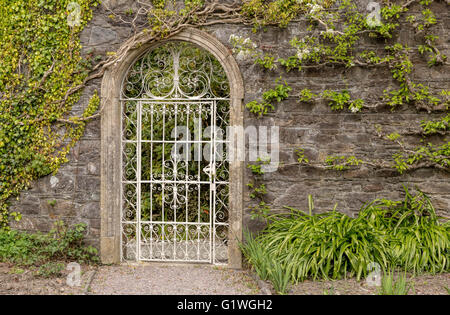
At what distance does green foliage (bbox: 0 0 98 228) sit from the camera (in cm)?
514

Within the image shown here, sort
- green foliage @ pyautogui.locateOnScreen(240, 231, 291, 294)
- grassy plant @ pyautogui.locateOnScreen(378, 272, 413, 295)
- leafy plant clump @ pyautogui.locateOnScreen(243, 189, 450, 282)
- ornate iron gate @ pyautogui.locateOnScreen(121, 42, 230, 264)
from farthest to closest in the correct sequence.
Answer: ornate iron gate @ pyautogui.locateOnScreen(121, 42, 230, 264) → leafy plant clump @ pyautogui.locateOnScreen(243, 189, 450, 282) → green foliage @ pyautogui.locateOnScreen(240, 231, 291, 294) → grassy plant @ pyautogui.locateOnScreen(378, 272, 413, 295)

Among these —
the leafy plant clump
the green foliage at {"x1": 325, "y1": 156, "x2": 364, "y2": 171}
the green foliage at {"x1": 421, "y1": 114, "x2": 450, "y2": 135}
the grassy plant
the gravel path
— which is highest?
the green foliage at {"x1": 421, "y1": 114, "x2": 450, "y2": 135}

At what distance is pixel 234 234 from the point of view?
5086mm

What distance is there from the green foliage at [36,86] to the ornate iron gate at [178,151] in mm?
751

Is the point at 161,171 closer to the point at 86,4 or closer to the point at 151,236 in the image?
the point at 151,236

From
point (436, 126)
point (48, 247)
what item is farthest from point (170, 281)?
point (436, 126)

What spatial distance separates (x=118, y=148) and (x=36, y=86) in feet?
4.31

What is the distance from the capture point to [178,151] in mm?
5320

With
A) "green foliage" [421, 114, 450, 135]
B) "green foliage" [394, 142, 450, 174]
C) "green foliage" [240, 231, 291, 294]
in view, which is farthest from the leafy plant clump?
"green foliage" [421, 114, 450, 135]

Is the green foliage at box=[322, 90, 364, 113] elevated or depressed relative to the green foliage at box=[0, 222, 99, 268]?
elevated

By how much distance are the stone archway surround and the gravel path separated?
11.8 inches

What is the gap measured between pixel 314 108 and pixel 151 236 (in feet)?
8.86

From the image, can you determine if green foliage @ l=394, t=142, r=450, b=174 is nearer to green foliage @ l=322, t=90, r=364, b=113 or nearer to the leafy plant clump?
the leafy plant clump

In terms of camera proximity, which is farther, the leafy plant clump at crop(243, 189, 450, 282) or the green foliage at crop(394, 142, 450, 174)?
the green foliage at crop(394, 142, 450, 174)
